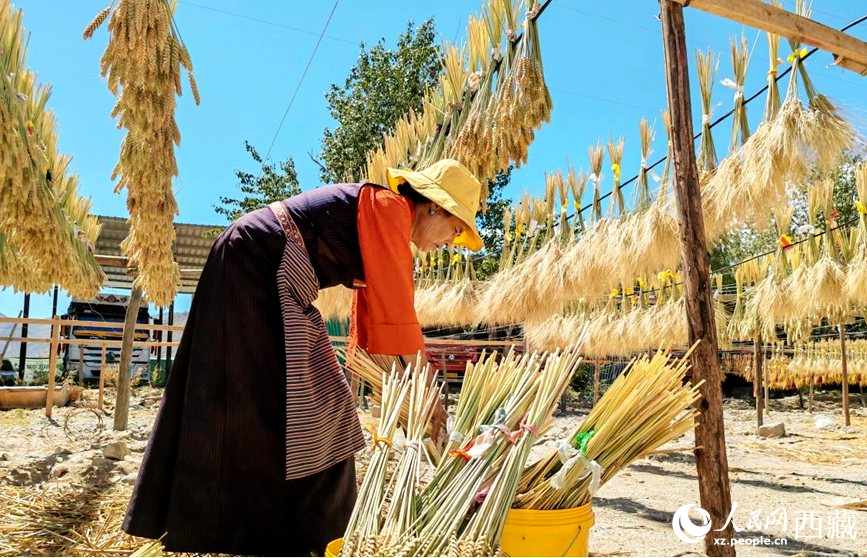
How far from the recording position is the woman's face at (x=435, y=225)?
1801mm

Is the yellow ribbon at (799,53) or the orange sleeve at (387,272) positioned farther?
the yellow ribbon at (799,53)

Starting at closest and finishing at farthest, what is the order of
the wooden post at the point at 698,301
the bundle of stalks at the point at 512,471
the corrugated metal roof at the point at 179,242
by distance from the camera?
the bundle of stalks at the point at 512,471 < the wooden post at the point at 698,301 < the corrugated metal roof at the point at 179,242

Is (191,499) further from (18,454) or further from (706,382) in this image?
(18,454)

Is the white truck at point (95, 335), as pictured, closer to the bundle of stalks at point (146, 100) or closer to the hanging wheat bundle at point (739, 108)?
the bundle of stalks at point (146, 100)

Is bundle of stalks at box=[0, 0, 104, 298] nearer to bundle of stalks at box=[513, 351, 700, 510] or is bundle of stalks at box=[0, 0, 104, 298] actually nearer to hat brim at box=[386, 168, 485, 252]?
hat brim at box=[386, 168, 485, 252]

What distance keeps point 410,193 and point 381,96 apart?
13.2m

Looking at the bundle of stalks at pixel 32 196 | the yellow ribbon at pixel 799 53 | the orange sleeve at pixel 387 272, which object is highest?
the yellow ribbon at pixel 799 53

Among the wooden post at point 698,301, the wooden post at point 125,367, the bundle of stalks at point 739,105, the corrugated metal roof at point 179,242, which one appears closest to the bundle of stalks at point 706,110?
the bundle of stalks at point 739,105

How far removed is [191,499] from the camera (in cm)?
154

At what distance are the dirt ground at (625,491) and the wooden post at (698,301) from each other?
0.83 feet

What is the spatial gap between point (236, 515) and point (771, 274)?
23.8 ft

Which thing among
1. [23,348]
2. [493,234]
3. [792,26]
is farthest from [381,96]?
[792,26]

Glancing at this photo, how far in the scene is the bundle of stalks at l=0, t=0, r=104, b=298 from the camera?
3117 millimetres

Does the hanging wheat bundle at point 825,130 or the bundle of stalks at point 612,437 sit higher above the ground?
the hanging wheat bundle at point 825,130
